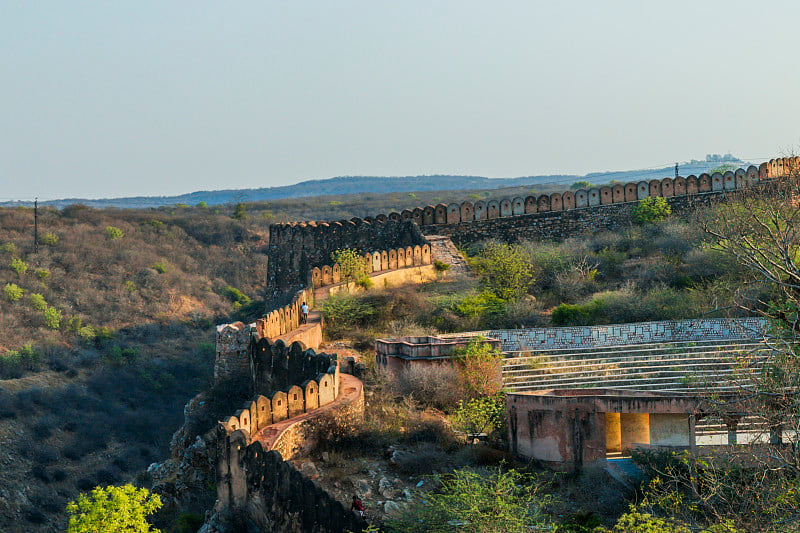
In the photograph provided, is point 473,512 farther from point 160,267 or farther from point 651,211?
point 160,267

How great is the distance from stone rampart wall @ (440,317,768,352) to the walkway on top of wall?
283cm

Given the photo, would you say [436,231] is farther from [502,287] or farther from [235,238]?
[235,238]

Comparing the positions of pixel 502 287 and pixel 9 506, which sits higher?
pixel 502 287

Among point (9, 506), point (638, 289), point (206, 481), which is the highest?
point (638, 289)

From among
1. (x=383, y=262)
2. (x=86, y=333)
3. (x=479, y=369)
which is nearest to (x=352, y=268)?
(x=383, y=262)

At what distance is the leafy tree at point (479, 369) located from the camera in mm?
16406

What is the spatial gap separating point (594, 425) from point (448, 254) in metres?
11.8

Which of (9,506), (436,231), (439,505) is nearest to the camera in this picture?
(439,505)

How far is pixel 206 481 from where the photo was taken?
17797 millimetres

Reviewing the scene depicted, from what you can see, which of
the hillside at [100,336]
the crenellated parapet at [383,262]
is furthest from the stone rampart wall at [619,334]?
the hillside at [100,336]

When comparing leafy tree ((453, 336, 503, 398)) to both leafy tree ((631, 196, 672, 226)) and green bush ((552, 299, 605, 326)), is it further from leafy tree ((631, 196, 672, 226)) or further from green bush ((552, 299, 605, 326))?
leafy tree ((631, 196, 672, 226))

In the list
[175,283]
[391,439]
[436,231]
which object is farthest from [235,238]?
[391,439]

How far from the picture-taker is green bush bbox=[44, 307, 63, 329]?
42375mm

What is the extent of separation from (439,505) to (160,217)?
209 feet
